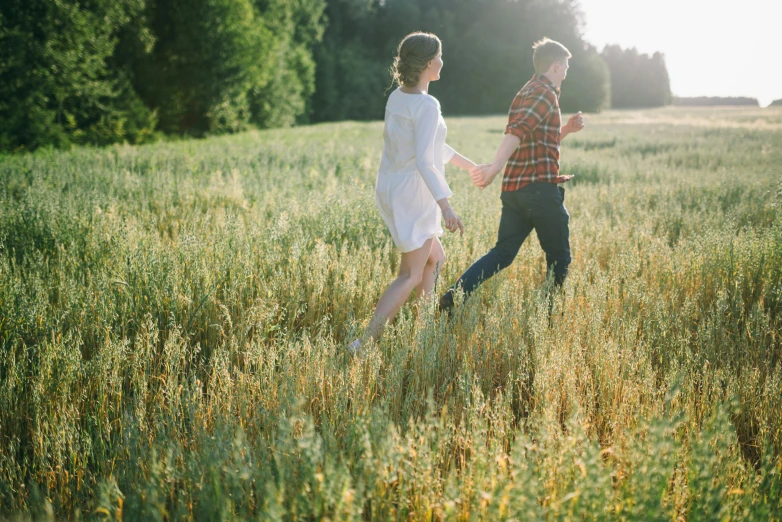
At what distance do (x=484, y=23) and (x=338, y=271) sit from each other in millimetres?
81489

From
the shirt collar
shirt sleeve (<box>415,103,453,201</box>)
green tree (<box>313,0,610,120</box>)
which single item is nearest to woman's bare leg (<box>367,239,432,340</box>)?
shirt sleeve (<box>415,103,453,201</box>)

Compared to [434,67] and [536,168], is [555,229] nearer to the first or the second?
[536,168]

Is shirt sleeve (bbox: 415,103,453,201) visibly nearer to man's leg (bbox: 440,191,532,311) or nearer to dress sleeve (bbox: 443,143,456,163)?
dress sleeve (bbox: 443,143,456,163)

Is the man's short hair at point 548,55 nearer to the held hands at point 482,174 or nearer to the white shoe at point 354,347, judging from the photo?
the held hands at point 482,174

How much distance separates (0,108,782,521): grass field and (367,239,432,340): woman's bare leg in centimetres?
16

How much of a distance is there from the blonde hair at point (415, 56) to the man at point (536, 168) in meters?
0.86

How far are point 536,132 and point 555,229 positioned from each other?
0.75m

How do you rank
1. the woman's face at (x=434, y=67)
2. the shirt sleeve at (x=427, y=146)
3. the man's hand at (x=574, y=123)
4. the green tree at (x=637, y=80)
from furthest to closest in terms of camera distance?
the green tree at (x=637, y=80), the man's hand at (x=574, y=123), the woman's face at (x=434, y=67), the shirt sleeve at (x=427, y=146)

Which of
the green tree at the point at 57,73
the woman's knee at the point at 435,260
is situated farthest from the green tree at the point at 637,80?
the woman's knee at the point at 435,260

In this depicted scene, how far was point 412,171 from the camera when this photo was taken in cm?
328

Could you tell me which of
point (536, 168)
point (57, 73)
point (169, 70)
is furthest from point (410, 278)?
point (169, 70)

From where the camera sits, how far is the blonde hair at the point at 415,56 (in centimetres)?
316

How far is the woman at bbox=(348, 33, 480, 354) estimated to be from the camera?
3.12 m

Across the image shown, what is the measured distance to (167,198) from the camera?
686 centimetres
